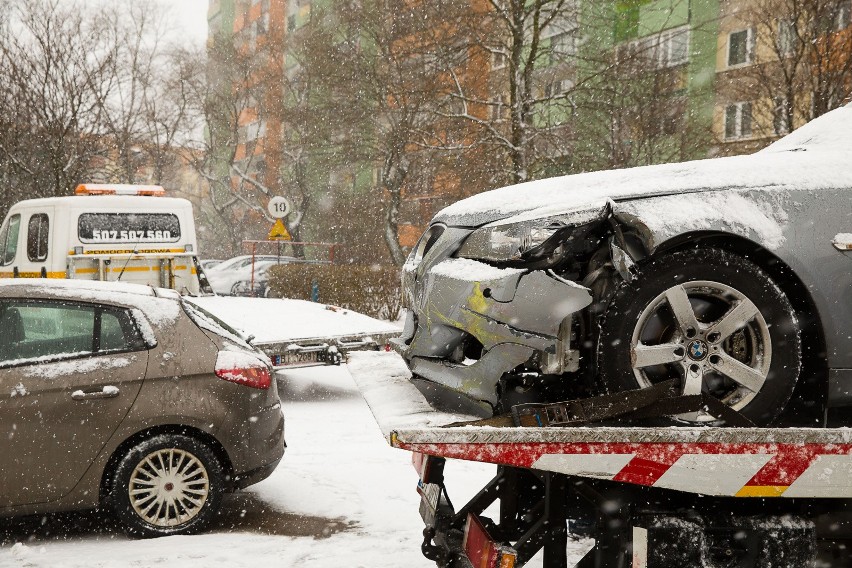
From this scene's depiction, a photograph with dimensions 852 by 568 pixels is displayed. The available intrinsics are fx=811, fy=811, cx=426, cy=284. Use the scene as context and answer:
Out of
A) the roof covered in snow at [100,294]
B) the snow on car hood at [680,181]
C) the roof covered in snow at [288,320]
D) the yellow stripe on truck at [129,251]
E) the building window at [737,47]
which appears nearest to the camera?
the snow on car hood at [680,181]

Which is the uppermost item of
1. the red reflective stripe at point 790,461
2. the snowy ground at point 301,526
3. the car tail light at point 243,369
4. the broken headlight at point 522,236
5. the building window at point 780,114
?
the building window at point 780,114

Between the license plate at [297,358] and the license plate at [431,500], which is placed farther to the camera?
the license plate at [297,358]

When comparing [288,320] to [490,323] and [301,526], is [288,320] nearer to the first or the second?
[301,526]

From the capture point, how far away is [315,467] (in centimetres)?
655

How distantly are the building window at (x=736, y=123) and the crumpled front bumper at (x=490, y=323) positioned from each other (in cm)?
2180

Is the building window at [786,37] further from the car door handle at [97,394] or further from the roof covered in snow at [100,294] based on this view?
the car door handle at [97,394]

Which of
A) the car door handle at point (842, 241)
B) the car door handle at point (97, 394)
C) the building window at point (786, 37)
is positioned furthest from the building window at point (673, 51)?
the car door handle at point (842, 241)

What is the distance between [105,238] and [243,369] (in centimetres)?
809

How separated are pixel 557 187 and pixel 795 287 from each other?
3.25ft

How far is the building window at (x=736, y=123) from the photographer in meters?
23.3

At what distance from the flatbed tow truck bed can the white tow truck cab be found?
32.8ft

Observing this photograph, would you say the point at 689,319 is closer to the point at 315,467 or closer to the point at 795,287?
the point at 795,287

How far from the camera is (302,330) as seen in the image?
29.9 feet

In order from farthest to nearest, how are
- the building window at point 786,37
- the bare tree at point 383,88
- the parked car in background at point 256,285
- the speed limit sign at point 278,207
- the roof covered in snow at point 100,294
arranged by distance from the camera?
the parked car in background at point 256,285 → the speed limit sign at point 278,207 → the bare tree at point 383,88 → the building window at point 786,37 → the roof covered in snow at point 100,294
